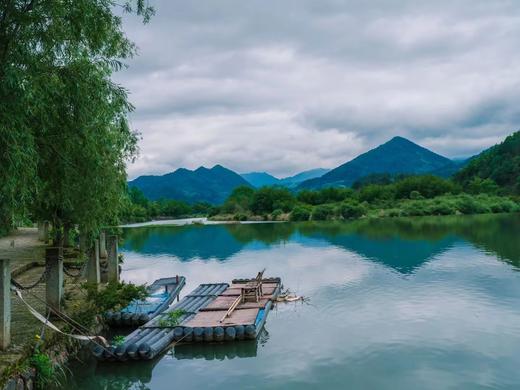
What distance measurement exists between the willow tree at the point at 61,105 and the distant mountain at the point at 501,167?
387ft

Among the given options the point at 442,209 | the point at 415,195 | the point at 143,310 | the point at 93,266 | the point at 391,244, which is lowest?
the point at 143,310

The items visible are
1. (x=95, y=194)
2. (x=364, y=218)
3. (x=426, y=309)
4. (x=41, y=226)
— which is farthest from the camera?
(x=364, y=218)

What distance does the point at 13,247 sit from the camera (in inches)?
1438

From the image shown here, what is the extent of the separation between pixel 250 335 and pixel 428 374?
587 cm

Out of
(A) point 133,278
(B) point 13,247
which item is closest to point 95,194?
(A) point 133,278

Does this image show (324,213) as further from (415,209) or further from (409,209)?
(415,209)

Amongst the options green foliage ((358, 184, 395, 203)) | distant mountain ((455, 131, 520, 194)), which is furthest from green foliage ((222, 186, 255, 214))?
distant mountain ((455, 131, 520, 194))

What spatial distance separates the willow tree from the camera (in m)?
11.5

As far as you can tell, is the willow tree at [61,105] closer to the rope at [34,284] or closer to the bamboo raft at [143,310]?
the rope at [34,284]

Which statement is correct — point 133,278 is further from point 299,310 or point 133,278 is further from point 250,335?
point 250,335

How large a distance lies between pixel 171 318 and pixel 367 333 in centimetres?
708

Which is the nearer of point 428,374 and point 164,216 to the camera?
point 428,374

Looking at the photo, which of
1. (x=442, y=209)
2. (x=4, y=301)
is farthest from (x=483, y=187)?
(x=4, y=301)

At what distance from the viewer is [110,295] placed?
57.6 ft
